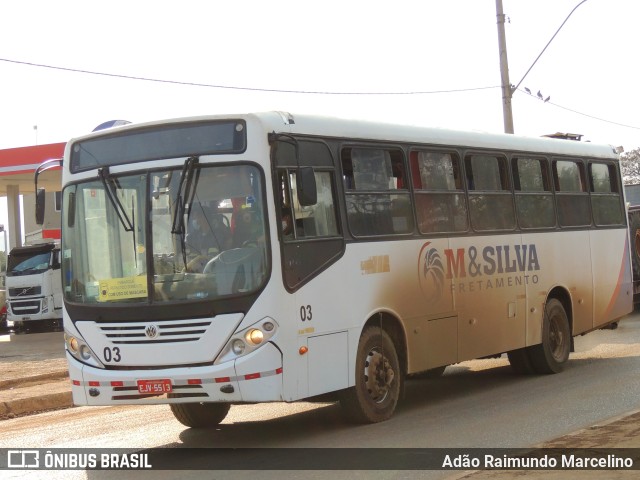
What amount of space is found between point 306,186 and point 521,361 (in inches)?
252

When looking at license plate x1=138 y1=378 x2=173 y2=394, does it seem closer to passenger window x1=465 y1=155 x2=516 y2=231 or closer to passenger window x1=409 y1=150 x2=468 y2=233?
passenger window x1=409 y1=150 x2=468 y2=233

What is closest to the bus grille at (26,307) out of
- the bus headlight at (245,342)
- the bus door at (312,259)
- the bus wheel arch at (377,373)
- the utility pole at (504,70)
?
the utility pole at (504,70)

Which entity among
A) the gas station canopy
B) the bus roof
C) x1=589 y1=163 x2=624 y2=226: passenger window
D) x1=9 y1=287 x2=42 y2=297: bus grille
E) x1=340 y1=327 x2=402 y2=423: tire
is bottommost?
x1=340 y1=327 x2=402 y2=423: tire

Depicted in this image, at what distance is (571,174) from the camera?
16062 millimetres

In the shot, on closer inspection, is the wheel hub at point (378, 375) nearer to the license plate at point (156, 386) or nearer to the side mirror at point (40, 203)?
the license plate at point (156, 386)

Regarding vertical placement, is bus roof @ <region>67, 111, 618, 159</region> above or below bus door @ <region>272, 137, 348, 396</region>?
above

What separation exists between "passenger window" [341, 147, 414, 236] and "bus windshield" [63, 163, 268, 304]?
1.56m

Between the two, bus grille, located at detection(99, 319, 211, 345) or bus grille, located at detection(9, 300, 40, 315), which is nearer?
bus grille, located at detection(99, 319, 211, 345)

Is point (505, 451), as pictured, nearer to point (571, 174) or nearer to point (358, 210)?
point (358, 210)

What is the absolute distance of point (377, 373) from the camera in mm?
11117

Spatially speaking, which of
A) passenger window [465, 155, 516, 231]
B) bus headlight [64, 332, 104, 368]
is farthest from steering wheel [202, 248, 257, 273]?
passenger window [465, 155, 516, 231]

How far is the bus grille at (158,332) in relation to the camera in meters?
9.55

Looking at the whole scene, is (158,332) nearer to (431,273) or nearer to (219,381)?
(219,381)

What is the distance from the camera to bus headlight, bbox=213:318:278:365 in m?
9.48
